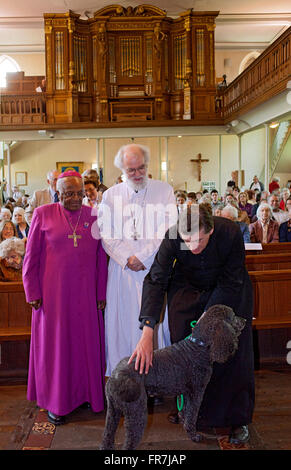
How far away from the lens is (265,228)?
6730mm

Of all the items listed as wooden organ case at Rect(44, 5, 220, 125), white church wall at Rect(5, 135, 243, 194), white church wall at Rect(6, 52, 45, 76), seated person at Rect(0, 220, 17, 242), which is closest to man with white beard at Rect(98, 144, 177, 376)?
A: seated person at Rect(0, 220, 17, 242)

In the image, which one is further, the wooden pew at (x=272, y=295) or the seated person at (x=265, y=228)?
the seated person at (x=265, y=228)

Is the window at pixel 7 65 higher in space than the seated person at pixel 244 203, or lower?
higher

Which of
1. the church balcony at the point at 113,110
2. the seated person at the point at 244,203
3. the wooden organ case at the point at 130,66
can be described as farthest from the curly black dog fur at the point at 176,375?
the wooden organ case at the point at 130,66

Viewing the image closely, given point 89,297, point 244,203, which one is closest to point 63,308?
point 89,297

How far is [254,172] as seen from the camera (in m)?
19.9

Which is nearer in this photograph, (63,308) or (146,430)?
(146,430)

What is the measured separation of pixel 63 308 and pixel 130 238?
748mm

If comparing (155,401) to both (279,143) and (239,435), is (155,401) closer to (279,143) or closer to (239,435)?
(239,435)

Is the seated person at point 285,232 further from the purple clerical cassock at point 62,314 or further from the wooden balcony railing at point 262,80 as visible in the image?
the wooden balcony railing at point 262,80

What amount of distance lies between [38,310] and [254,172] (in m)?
17.6

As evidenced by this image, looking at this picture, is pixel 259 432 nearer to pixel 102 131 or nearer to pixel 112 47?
pixel 102 131

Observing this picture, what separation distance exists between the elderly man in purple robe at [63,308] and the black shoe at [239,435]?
0.95m

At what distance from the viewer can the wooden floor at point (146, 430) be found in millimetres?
2961
